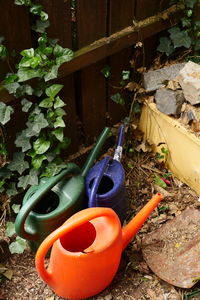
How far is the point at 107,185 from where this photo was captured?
2201 mm

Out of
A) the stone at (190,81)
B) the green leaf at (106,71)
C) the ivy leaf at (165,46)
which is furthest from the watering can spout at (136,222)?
the ivy leaf at (165,46)

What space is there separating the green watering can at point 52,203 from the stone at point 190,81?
26.7 inches

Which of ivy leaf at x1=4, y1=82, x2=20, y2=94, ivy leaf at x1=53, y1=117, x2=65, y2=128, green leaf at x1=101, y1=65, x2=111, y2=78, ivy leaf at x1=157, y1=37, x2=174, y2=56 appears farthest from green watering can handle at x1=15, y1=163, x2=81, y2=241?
ivy leaf at x1=157, y1=37, x2=174, y2=56

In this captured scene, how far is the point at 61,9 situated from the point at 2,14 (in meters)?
0.29

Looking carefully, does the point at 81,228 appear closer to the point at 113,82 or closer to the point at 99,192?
the point at 99,192

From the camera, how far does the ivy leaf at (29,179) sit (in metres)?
2.10

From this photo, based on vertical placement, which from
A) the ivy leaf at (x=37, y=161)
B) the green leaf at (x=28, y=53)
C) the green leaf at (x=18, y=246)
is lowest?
the green leaf at (x=18, y=246)

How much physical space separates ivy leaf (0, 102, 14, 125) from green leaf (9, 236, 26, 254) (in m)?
0.63

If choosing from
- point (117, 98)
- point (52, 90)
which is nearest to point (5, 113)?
point (52, 90)

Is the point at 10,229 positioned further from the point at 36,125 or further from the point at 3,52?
the point at 3,52

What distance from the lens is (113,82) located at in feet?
7.92

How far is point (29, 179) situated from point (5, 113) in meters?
0.39

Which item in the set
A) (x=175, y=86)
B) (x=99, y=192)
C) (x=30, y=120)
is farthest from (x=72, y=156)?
(x=175, y=86)

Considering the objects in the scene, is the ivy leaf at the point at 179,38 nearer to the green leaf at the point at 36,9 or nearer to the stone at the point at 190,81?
the stone at the point at 190,81
